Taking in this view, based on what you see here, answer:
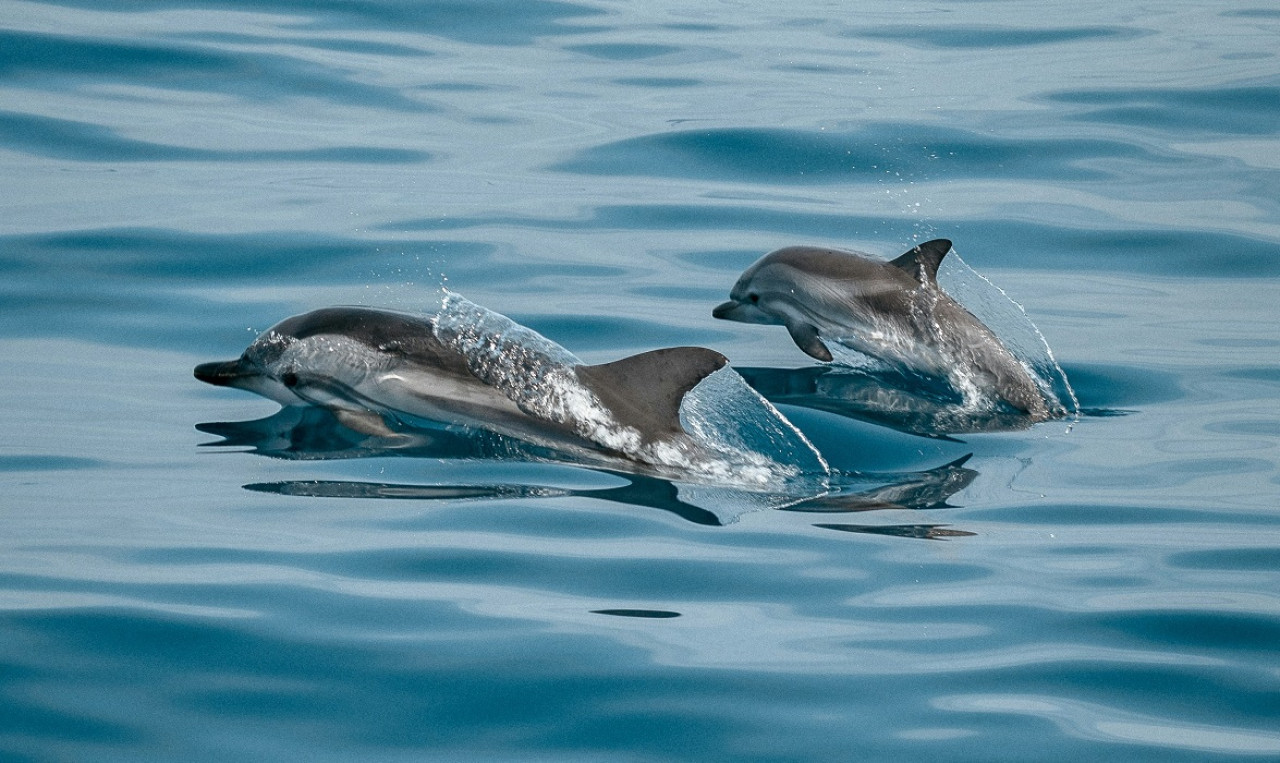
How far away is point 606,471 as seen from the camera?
7082 mm

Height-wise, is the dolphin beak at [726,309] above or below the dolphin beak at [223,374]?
above

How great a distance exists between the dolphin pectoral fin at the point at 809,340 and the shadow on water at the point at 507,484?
6.63 feet

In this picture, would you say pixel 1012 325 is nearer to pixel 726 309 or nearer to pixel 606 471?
pixel 726 309

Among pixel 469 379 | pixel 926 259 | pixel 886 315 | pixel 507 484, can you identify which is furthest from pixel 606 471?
pixel 926 259

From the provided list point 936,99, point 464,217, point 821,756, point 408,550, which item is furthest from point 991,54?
point 821,756

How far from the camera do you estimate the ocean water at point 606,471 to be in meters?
4.81

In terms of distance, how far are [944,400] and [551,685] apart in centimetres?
438

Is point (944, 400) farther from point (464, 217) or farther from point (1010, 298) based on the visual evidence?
point (464, 217)

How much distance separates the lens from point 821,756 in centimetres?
450

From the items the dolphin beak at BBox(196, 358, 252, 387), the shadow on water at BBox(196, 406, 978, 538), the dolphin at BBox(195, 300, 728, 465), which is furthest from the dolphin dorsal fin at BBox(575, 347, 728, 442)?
the dolphin beak at BBox(196, 358, 252, 387)

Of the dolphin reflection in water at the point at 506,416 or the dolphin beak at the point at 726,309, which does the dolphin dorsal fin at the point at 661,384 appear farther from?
the dolphin beak at the point at 726,309

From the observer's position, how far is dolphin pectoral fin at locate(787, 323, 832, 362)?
9531 millimetres

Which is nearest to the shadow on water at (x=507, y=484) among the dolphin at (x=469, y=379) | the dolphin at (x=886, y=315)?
the dolphin at (x=469, y=379)

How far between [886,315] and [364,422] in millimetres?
3269
